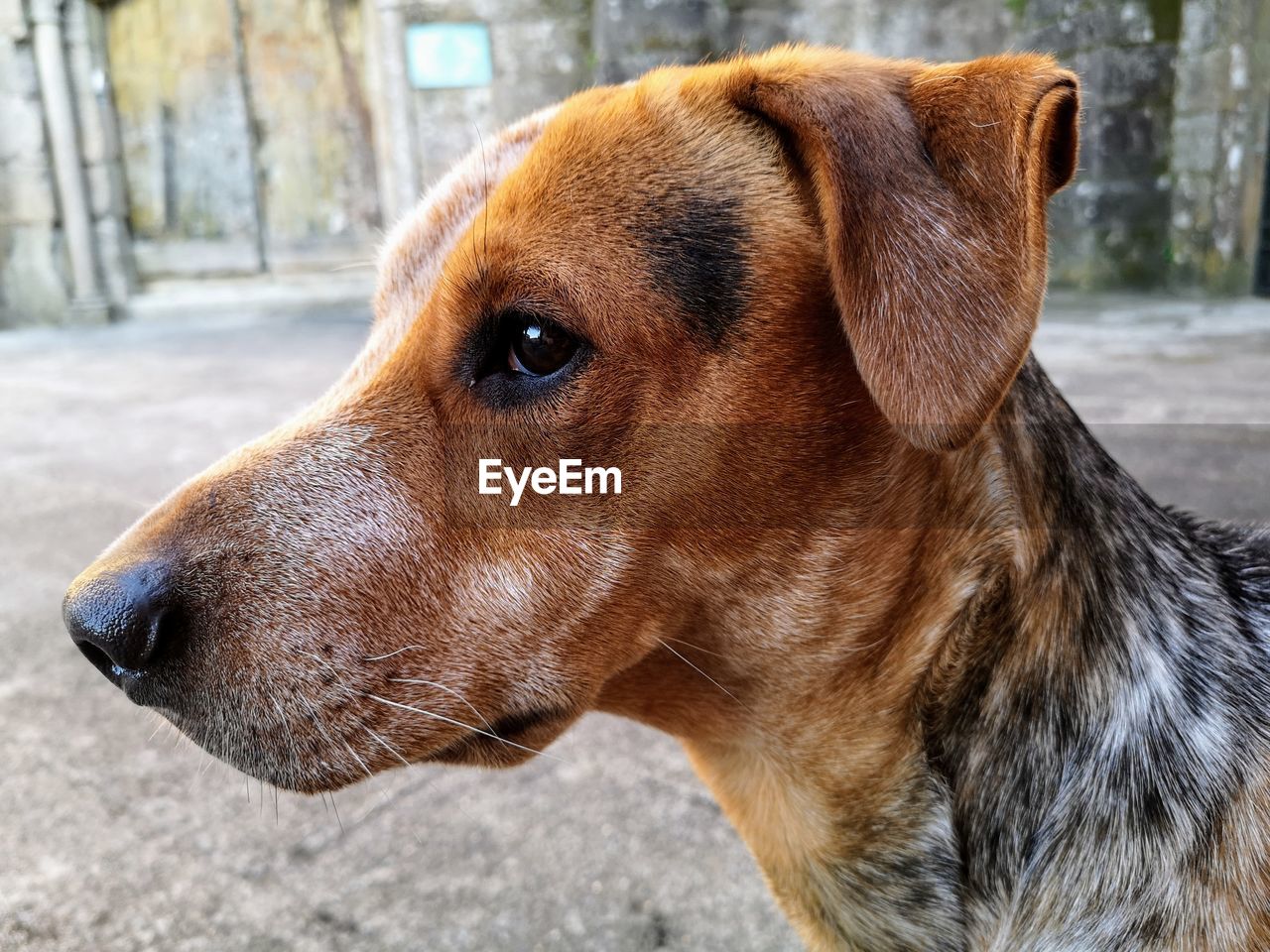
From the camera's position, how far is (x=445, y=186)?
6.12 ft

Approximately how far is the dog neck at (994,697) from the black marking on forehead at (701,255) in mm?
360

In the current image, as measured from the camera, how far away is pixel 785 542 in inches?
60.2

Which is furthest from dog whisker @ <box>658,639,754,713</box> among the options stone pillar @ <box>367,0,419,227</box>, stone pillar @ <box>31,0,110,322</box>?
stone pillar @ <box>31,0,110,322</box>

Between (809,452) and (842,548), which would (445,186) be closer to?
(809,452)

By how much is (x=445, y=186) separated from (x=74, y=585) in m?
0.93

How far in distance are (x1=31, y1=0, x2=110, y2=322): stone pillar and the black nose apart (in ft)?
41.2

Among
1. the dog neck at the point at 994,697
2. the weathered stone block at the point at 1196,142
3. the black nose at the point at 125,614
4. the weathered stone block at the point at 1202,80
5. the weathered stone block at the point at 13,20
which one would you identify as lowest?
the dog neck at the point at 994,697

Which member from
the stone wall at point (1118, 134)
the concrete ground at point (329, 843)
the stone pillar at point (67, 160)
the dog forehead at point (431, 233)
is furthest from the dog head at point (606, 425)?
the stone pillar at point (67, 160)

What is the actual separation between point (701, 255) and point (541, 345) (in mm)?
270

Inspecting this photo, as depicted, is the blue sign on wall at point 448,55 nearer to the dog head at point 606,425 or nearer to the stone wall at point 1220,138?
the stone wall at point 1220,138

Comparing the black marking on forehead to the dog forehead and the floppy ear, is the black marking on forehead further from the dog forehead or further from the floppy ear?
the dog forehead

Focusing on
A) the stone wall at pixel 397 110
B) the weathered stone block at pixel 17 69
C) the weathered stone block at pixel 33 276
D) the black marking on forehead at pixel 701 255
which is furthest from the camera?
the weathered stone block at pixel 33 276

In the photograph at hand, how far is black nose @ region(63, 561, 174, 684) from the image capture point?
136 centimetres

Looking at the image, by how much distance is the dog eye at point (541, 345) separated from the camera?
4.86 feet
